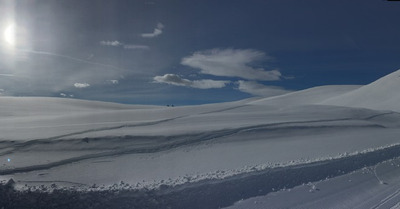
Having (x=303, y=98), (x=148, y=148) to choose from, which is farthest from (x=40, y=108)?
(x=303, y=98)

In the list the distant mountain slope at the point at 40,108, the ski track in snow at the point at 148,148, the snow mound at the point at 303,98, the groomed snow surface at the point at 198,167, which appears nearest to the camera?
the groomed snow surface at the point at 198,167

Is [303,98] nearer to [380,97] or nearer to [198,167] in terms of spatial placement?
[380,97]

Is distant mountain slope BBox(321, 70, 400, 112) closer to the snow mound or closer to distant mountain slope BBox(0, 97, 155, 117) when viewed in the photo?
the snow mound

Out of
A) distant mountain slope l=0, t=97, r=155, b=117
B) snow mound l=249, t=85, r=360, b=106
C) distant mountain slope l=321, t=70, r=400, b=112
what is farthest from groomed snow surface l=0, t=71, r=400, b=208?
snow mound l=249, t=85, r=360, b=106

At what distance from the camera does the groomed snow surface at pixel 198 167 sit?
5184mm

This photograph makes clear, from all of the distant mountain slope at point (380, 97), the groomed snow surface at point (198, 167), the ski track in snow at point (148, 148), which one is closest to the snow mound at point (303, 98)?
the distant mountain slope at point (380, 97)

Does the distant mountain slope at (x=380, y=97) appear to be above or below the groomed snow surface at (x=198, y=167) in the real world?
above

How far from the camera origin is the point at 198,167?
7109 mm

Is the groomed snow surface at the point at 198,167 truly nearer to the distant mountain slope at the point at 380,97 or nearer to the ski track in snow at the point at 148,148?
the ski track in snow at the point at 148,148

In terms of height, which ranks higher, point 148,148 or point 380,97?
point 380,97

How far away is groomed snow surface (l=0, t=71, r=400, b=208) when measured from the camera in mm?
5184

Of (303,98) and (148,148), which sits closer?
(148,148)

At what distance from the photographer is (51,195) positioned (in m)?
5.03

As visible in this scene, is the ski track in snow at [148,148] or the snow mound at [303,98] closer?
the ski track in snow at [148,148]
